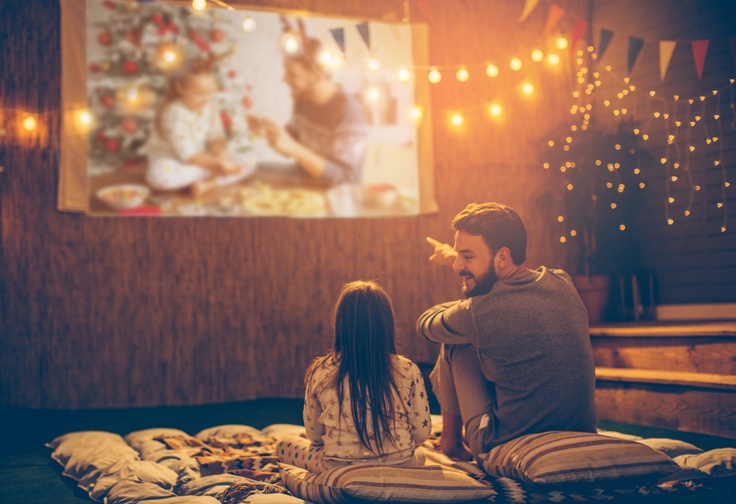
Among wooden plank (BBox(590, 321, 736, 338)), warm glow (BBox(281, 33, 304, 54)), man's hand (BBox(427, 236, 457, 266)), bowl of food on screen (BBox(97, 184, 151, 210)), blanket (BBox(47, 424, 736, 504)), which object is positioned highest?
warm glow (BBox(281, 33, 304, 54))

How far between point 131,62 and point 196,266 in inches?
52.7

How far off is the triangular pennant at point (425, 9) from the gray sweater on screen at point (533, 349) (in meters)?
3.30

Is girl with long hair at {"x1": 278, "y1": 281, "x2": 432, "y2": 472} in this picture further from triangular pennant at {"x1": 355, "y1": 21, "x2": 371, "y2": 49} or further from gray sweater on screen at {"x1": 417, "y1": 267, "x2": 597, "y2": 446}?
triangular pennant at {"x1": 355, "y1": 21, "x2": 371, "y2": 49}

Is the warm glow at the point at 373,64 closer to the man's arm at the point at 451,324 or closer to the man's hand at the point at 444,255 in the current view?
the man's hand at the point at 444,255

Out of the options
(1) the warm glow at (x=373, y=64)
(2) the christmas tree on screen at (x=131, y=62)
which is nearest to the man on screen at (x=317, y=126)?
(1) the warm glow at (x=373, y=64)

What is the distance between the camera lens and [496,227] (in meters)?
2.59

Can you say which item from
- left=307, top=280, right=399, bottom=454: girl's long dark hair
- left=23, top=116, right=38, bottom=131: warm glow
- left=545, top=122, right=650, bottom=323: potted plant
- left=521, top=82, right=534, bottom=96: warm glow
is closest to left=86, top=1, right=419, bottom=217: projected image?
left=23, top=116, right=38, bottom=131: warm glow

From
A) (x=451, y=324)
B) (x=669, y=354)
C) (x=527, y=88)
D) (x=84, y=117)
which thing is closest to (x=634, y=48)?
(x=527, y=88)

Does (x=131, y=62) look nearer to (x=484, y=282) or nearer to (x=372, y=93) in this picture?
(x=372, y=93)

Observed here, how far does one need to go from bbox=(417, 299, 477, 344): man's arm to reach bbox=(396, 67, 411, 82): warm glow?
2.82 m

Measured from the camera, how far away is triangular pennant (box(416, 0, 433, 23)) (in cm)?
533

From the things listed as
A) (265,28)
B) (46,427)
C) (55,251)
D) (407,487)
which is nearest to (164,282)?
(55,251)

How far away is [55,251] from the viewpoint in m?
4.67

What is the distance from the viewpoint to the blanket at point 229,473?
227cm
